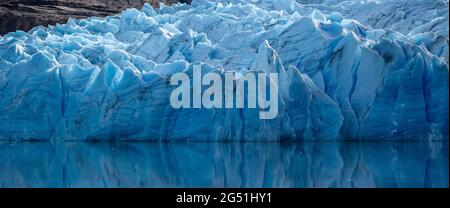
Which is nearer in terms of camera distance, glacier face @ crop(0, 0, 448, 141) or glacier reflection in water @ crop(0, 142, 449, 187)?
glacier reflection in water @ crop(0, 142, 449, 187)

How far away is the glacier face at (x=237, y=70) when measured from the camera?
45.0ft

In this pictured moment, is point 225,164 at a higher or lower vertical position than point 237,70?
lower

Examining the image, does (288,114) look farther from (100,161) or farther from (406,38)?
(100,161)

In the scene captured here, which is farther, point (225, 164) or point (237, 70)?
point (237, 70)

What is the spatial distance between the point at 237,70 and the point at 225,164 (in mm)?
3840

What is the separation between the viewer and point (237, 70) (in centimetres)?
1523

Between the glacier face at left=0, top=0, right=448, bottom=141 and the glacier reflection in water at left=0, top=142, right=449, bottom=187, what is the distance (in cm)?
33

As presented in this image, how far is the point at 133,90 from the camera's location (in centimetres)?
1480

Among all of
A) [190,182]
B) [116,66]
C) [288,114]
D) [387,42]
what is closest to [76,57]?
[116,66]

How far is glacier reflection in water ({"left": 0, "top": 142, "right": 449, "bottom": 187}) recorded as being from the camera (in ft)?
32.1

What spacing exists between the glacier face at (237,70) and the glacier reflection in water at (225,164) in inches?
13.2

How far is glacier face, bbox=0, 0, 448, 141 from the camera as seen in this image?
1373cm

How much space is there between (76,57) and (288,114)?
4.06 metres
